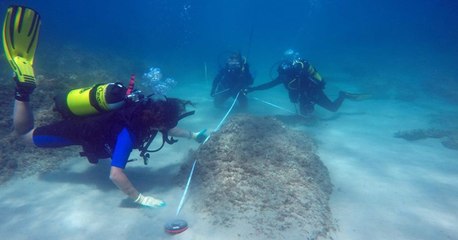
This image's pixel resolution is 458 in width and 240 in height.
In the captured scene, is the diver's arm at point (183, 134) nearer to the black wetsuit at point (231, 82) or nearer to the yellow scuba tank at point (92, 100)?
the yellow scuba tank at point (92, 100)

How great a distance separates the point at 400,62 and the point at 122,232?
32517 mm

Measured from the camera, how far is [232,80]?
11484 millimetres

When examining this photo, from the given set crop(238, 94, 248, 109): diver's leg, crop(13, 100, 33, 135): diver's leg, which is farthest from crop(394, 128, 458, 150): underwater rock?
crop(13, 100, 33, 135): diver's leg

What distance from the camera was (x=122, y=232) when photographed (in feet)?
13.2

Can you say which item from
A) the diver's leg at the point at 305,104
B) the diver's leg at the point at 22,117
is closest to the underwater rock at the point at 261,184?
the diver's leg at the point at 22,117

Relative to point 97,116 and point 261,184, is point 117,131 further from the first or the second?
point 261,184

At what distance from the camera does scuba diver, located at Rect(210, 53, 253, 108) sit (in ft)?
36.6

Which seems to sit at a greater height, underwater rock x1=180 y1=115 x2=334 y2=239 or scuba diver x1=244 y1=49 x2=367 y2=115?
scuba diver x1=244 y1=49 x2=367 y2=115

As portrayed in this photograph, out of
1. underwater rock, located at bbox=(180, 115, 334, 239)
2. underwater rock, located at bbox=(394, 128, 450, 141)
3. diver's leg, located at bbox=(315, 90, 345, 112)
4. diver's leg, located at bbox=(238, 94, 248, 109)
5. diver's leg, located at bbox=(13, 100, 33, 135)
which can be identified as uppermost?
diver's leg, located at bbox=(315, 90, 345, 112)

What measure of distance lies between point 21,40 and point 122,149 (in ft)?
9.30

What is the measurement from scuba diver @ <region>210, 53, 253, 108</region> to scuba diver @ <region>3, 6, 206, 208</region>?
642 centimetres

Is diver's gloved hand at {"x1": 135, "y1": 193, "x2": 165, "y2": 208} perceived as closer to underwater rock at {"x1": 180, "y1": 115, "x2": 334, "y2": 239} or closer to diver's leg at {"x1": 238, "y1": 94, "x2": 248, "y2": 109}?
underwater rock at {"x1": 180, "y1": 115, "x2": 334, "y2": 239}

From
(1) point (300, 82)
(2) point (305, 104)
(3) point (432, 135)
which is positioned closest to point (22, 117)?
(1) point (300, 82)

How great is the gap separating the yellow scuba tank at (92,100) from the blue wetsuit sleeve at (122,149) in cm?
57
